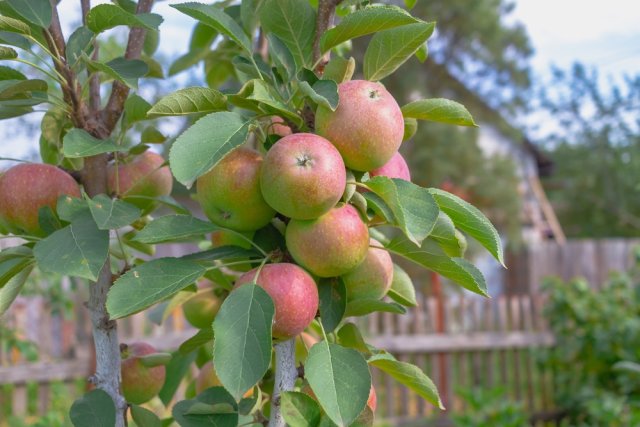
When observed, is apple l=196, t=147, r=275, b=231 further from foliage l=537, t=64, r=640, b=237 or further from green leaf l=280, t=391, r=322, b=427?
foliage l=537, t=64, r=640, b=237

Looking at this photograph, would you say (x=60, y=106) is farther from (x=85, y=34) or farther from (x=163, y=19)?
(x=163, y=19)

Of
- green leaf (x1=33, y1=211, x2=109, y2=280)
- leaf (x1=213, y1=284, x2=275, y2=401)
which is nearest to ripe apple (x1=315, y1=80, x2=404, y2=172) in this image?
leaf (x1=213, y1=284, x2=275, y2=401)

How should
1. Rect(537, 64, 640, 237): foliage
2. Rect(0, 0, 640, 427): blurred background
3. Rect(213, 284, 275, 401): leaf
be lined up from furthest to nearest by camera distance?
Rect(537, 64, 640, 237): foliage
Rect(0, 0, 640, 427): blurred background
Rect(213, 284, 275, 401): leaf

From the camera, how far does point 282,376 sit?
922mm

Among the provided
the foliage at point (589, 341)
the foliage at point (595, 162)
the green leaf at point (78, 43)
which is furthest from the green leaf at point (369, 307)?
the foliage at point (595, 162)

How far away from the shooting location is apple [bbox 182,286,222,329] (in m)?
1.17

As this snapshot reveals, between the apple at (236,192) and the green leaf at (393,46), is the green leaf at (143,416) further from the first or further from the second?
the green leaf at (393,46)

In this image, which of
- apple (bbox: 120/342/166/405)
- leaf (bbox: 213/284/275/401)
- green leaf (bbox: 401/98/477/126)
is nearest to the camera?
leaf (bbox: 213/284/275/401)

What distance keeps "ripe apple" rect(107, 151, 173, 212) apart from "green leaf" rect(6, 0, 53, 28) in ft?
0.82

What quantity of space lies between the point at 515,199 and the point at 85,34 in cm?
1103

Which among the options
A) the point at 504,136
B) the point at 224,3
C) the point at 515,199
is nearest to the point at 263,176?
the point at 224,3

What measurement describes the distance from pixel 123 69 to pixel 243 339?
1.48ft

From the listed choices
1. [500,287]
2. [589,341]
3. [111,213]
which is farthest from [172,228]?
[500,287]

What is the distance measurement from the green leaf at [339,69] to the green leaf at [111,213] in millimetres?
336
